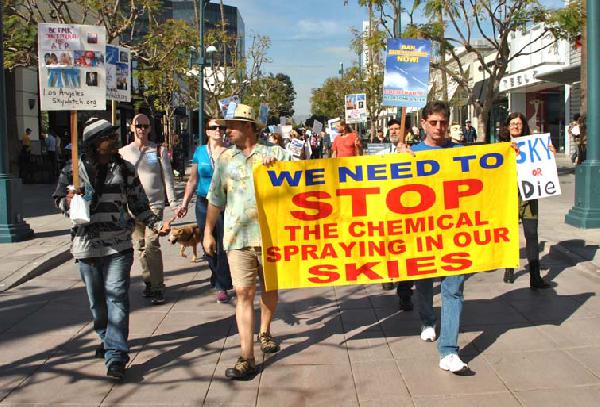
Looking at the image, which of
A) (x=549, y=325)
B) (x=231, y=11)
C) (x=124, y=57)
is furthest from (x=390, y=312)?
(x=231, y=11)

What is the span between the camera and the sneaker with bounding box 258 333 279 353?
5137mm

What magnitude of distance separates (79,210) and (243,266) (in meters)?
1.18

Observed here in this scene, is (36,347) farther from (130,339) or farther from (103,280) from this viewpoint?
(103,280)

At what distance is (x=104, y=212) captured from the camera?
15.3 ft

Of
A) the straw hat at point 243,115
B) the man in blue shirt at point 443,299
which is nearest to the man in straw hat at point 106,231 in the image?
the straw hat at point 243,115

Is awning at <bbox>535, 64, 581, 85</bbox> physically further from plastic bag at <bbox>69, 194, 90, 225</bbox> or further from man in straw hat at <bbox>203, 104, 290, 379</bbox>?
plastic bag at <bbox>69, 194, 90, 225</bbox>

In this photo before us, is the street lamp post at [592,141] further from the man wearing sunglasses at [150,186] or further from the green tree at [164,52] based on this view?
the green tree at [164,52]

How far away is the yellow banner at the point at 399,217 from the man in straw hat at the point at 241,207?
1.23ft

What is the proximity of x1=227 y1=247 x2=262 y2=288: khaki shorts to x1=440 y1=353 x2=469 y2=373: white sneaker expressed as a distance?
4.71 ft

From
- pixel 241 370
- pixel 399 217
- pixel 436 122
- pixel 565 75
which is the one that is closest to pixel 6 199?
pixel 241 370

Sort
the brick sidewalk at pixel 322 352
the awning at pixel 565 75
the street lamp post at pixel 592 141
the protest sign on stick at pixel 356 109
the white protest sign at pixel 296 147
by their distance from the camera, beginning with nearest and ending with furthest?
the brick sidewalk at pixel 322 352
the street lamp post at pixel 592 141
the white protest sign at pixel 296 147
the protest sign on stick at pixel 356 109
the awning at pixel 565 75

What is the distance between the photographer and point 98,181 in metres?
4.66

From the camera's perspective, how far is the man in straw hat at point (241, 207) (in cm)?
470

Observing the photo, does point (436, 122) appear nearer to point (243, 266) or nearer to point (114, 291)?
point (243, 266)
